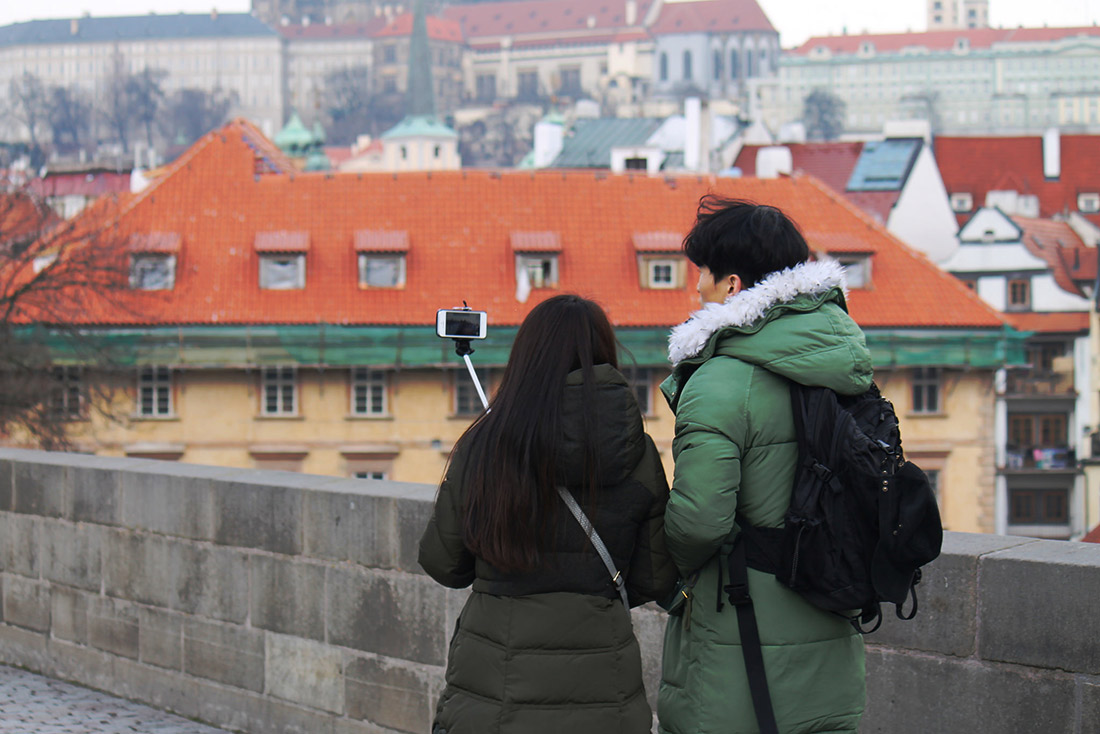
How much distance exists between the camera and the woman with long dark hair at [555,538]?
8.99 ft

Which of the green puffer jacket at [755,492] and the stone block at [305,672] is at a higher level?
the green puffer jacket at [755,492]

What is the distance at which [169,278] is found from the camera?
36344 millimetres

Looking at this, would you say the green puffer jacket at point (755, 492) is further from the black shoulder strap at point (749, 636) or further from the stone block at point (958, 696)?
the stone block at point (958, 696)

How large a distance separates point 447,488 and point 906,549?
824 mm

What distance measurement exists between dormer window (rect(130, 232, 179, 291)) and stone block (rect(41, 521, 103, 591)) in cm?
2958

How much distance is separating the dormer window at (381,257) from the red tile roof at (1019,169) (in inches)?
1098

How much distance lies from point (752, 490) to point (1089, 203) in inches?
2330

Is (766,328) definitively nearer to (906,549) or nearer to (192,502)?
(906,549)

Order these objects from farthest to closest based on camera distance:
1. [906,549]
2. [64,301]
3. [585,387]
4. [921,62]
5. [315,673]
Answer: [921,62]
[64,301]
[315,673]
[585,387]
[906,549]

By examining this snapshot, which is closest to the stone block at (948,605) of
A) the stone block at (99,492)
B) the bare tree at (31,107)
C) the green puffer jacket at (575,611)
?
the green puffer jacket at (575,611)

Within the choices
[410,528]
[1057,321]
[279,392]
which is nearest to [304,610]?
[410,528]

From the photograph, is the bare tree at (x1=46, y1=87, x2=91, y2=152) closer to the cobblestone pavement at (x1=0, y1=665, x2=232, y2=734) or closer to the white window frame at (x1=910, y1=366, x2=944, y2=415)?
the white window frame at (x1=910, y1=366, x2=944, y2=415)

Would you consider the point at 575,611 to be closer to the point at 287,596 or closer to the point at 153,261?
the point at 287,596

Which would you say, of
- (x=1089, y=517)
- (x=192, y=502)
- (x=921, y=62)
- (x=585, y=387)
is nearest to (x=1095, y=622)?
(x=585, y=387)
